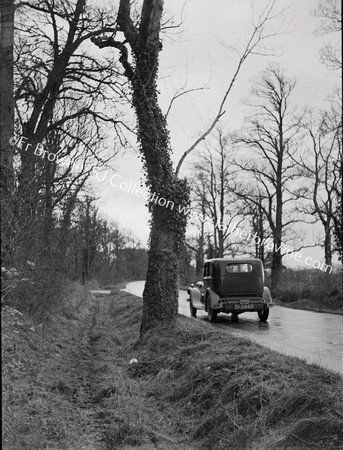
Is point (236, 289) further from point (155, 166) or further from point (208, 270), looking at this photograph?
point (155, 166)

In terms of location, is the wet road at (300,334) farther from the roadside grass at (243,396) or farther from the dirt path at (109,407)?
the dirt path at (109,407)

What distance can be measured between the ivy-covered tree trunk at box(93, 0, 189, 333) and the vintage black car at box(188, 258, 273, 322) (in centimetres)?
620

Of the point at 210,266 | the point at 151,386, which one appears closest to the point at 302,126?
the point at 210,266

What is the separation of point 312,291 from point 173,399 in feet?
70.1

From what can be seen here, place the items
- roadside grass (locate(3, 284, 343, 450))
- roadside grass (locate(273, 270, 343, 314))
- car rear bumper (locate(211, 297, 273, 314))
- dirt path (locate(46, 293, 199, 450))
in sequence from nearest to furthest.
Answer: roadside grass (locate(3, 284, 343, 450))
dirt path (locate(46, 293, 199, 450))
car rear bumper (locate(211, 297, 273, 314))
roadside grass (locate(273, 270, 343, 314))

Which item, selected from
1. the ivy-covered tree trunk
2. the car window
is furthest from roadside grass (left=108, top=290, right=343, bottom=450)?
the car window

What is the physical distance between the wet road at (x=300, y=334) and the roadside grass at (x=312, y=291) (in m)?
4.06

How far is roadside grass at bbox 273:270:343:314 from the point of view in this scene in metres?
25.5

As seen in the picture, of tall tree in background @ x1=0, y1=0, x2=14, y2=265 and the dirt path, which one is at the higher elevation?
tall tree in background @ x1=0, y1=0, x2=14, y2=265

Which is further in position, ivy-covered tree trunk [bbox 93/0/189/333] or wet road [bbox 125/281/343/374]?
ivy-covered tree trunk [bbox 93/0/189/333]

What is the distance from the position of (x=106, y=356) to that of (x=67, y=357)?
3.20 feet

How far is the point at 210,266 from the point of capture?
68.6 ft

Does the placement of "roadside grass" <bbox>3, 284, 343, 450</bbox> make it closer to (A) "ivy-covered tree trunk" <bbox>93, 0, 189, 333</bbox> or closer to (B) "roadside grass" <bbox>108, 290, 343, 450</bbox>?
(B) "roadside grass" <bbox>108, 290, 343, 450</bbox>

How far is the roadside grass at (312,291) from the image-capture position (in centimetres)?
2553
